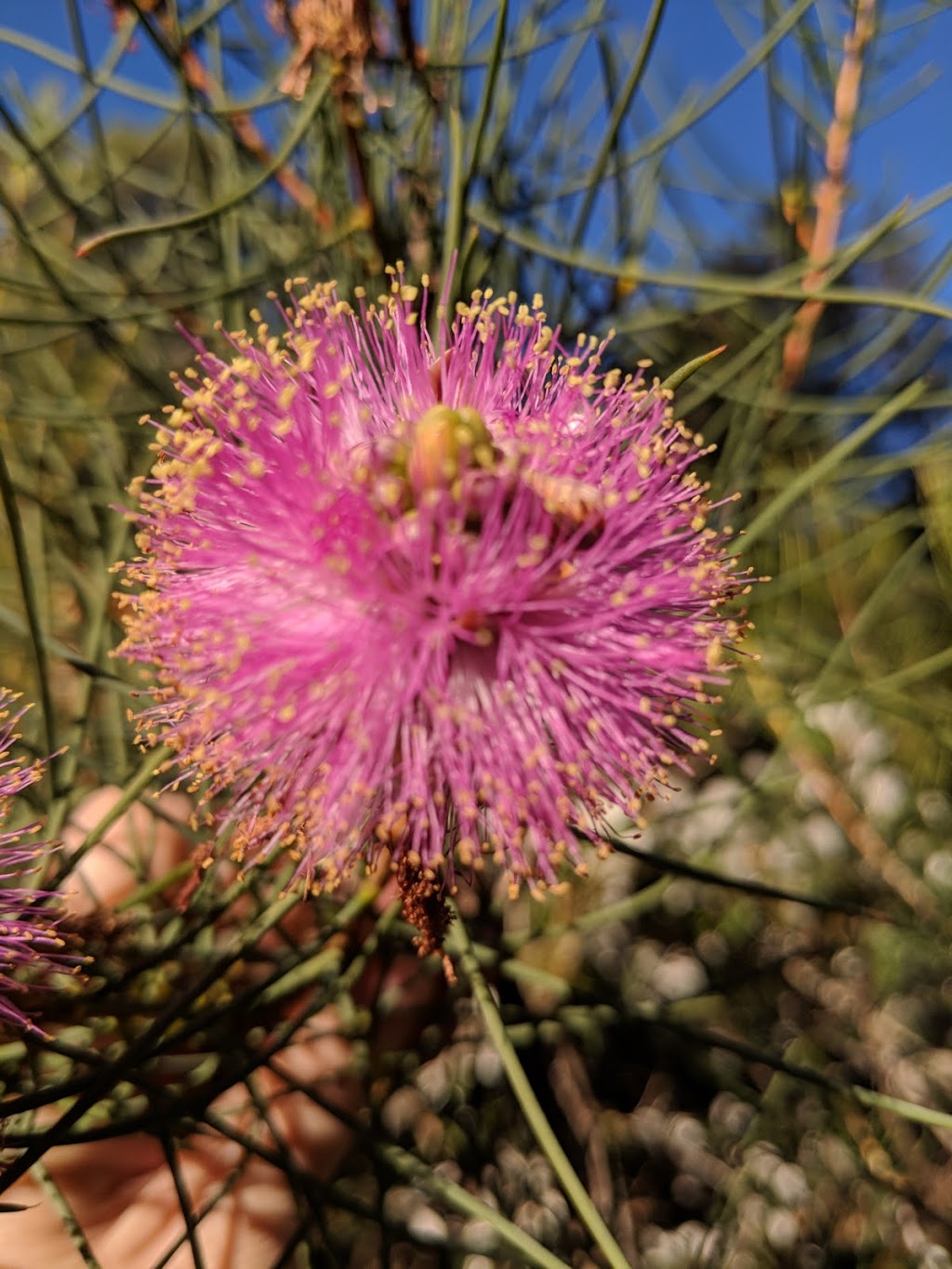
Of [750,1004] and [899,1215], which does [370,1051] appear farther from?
[899,1215]

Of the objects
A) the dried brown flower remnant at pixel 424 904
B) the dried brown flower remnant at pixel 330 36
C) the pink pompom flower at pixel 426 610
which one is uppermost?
the dried brown flower remnant at pixel 330 36

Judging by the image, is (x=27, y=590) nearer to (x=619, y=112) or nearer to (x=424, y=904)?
(x=424, y=904)

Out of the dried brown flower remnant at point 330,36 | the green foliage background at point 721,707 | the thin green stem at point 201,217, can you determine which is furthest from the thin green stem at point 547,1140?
the dried brown flower remnant at point 330,36

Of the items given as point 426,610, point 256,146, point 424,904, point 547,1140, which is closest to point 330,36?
point 256,146

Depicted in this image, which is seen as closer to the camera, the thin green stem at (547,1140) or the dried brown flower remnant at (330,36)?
the thin green stem at (547,1140)

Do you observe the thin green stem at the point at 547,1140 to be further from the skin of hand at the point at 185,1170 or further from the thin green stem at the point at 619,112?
the thin green stem at the point at 619,112

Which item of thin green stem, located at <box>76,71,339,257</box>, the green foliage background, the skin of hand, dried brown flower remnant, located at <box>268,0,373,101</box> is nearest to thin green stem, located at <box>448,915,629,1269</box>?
the green foliage background
